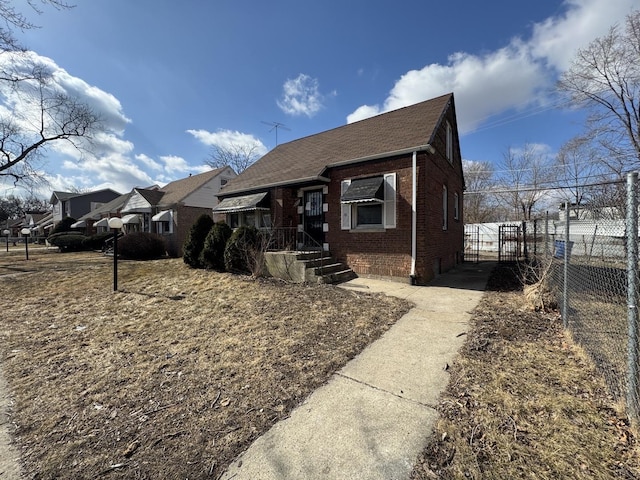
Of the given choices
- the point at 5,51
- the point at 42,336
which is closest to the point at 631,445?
the point at 42,336

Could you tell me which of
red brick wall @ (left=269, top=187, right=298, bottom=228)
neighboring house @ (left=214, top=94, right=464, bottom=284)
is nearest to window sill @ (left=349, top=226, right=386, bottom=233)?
neighboring house @ (left=214, top=94, right=464, bottom=284)

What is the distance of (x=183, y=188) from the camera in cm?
2175

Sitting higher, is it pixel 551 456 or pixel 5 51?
pixel 5 51

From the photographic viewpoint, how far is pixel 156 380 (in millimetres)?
3301

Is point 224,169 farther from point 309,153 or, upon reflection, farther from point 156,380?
point 156,380

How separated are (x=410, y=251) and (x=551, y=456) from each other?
6.27 meters

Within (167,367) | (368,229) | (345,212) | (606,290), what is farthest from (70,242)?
(606,290)

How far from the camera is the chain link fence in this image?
7.43ft

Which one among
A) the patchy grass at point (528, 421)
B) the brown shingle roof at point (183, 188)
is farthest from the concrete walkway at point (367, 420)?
the brown shingle roof at point (183, 188)

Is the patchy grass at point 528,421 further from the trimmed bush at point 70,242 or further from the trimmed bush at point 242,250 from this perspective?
the trimmed bush at point 70,242

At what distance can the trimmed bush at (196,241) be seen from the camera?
34.0 feet

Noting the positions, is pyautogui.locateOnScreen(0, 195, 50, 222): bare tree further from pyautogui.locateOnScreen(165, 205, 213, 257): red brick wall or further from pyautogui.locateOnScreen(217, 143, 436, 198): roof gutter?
pyautogui.locateOnScreen(217, 143, 436, 198): roof gutter

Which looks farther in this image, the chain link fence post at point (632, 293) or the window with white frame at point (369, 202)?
the window with white frame at point (369, 202)

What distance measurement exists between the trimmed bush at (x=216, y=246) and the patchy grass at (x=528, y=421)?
26.1ft
